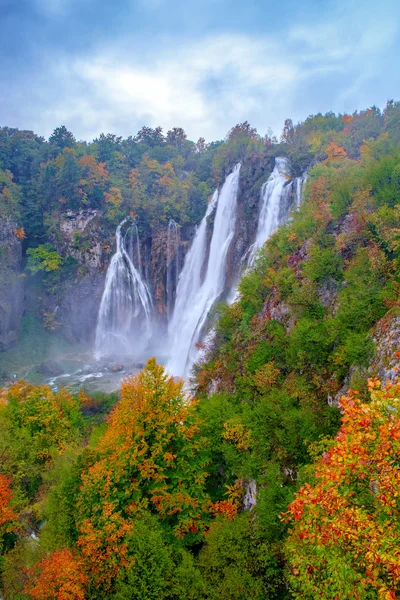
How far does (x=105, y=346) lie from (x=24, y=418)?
85.6 feet

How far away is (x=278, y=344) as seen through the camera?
1616 centimetres

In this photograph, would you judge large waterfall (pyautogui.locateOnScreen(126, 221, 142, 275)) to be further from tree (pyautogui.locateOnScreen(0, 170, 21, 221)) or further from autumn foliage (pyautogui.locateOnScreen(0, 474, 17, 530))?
autumn foliage (pyautogui.locateOnScreen(0, 474, 17, 530))

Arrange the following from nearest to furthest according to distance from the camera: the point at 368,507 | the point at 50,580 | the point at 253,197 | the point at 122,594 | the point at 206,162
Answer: the point at 368,507
the point at 122,594
the point at 50,580
the point at 253,197
the point at 206,162

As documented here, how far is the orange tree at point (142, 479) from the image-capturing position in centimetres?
1042

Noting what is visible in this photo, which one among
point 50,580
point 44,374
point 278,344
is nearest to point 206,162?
point 44,374

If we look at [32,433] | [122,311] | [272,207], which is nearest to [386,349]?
[32,433]

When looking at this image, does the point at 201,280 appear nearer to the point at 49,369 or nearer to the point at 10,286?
the point at 49,369

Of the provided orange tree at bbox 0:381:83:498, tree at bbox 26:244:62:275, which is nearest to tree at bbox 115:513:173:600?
orange tree at bbox 0:381:83:498

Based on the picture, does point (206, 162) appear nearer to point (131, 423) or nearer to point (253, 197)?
point (253, 197)

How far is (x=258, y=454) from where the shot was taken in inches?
451

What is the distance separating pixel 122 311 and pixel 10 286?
14176 millimetres

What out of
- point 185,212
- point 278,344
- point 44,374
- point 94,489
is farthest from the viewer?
point 185,212

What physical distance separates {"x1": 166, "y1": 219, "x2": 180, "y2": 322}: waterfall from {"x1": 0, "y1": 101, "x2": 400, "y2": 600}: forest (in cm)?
2317

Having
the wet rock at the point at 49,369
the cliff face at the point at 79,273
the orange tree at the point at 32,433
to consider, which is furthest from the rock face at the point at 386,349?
the wet rock at the point at 49,369
